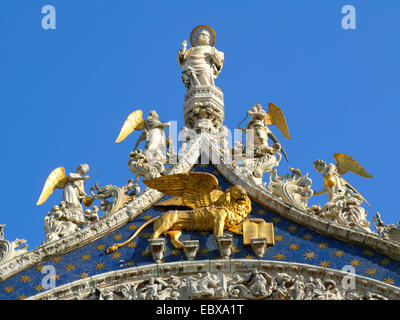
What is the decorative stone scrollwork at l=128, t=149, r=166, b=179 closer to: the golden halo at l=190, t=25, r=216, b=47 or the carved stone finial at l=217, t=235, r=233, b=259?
the carved stone finial at l=217, t=235, r=233, b=259

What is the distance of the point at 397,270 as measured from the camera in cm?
1869

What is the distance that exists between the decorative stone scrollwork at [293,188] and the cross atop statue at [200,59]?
9.59 feet

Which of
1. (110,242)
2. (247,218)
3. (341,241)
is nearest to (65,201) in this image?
(110,242)

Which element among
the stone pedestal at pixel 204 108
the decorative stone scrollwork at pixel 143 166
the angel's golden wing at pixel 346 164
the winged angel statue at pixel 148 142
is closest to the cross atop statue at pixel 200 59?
the stone pedestal at pixel 204 108

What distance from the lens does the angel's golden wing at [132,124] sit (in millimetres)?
22344

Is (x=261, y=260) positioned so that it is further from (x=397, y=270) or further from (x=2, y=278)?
(x=2, y=278)

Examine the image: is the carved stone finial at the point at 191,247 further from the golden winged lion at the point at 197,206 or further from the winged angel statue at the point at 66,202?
the winged angel statue at the point at 66,202

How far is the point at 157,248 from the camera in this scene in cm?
1895

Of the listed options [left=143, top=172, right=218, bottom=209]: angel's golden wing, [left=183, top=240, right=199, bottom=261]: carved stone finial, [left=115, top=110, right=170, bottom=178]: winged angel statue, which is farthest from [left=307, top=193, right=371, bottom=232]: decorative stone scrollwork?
[left=115, top=110, right=170, bottom=178]: winged angel statue

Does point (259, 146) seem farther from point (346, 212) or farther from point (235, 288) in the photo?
point (235, 288)

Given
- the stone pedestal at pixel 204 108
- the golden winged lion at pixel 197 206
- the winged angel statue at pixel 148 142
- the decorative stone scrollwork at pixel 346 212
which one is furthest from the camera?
the stone pedestal at pixel 204 108

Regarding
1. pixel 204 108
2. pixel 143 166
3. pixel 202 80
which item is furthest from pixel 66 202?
pixel 202 80

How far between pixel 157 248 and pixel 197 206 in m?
1.10

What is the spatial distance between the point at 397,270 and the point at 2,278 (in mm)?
5710
